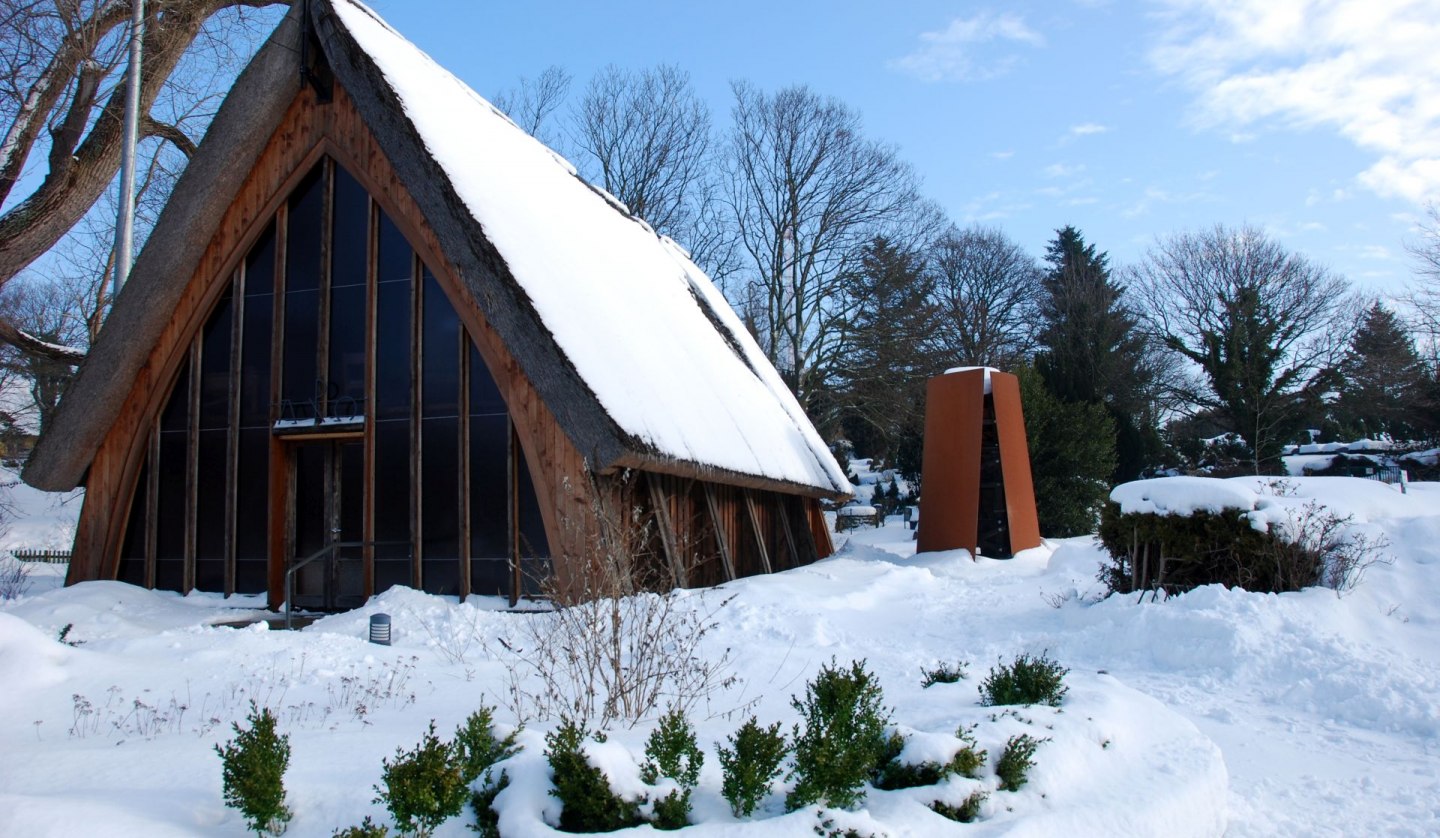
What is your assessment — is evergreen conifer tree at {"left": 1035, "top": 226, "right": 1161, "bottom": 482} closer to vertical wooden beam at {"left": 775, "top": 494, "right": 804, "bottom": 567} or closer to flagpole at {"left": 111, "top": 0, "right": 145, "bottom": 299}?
vertical wooden beam at {"left": 775, "top": 494, "right": 804, "bottom": 567}

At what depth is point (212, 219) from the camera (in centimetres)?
1095

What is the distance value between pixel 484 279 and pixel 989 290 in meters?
30.1

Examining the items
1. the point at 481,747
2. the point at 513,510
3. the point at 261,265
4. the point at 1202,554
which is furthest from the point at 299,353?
the point at 1202,554

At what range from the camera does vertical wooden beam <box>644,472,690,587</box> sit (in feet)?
32.6

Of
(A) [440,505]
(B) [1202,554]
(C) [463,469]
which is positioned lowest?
(B) [1202,554]

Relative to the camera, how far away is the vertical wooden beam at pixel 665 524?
9922 millimetres

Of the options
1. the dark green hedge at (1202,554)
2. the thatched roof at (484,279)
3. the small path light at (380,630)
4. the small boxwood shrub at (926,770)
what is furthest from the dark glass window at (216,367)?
the dark green hedge at (1202,554)

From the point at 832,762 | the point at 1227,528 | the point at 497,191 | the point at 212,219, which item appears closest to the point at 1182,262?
the point at 1227,528

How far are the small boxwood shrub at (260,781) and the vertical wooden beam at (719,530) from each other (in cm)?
822

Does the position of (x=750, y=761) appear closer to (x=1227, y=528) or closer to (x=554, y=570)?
(x=554, y=570)

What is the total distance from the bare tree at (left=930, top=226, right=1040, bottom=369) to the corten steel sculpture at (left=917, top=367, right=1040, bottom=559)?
17.5 m

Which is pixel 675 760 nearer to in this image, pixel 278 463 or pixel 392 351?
pixel 392 351

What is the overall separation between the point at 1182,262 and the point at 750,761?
31695 millimetres

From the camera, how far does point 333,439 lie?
34.6ft
